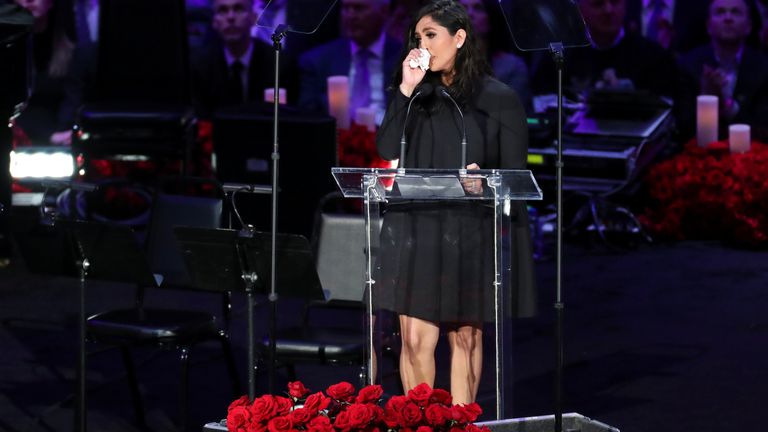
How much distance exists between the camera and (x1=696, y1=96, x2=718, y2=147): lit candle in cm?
892

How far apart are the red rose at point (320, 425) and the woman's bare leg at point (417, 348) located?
1.17m

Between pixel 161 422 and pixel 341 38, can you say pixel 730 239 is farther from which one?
pixel 161 422

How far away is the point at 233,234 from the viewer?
4.28 m

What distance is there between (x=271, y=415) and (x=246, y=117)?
517 centimetres

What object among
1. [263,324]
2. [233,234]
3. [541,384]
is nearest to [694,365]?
[541,384]

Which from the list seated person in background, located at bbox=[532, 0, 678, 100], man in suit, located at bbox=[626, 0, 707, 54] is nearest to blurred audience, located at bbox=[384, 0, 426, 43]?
seated person in background, located at bbox=[532, 0, 678, 100]

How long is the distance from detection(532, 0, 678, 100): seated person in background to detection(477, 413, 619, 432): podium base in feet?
19.9

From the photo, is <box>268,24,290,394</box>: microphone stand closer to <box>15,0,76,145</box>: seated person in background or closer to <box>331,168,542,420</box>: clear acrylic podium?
<box>331,168,542,420</box>: clear acrylic podium

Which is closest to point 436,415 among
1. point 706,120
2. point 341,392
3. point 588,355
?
point 341,392

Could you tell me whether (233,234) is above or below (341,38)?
below

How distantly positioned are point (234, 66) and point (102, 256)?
5.03 metres

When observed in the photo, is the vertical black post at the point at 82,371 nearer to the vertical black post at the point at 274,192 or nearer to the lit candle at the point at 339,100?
the vertical black post at the point at 274,192

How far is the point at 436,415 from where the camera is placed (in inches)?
121

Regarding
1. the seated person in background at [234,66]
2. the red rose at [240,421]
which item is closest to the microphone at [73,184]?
the red rose at [240,421]
